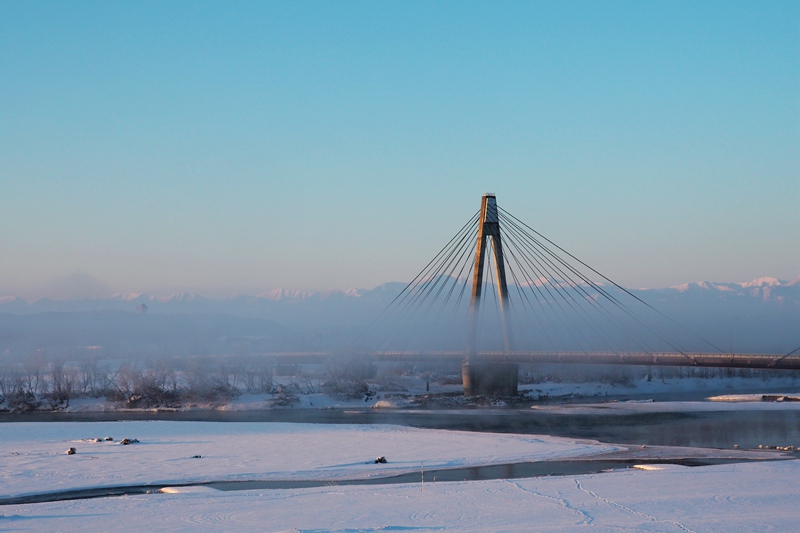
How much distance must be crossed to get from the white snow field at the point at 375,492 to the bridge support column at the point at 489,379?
92.5ft

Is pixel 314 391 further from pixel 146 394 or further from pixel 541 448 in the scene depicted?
pixel 541 448

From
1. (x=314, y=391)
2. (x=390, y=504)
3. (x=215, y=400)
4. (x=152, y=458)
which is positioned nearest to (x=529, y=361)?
(x=314, y=391)

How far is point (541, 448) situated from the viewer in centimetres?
3045

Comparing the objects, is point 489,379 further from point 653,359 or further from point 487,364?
point 653,359

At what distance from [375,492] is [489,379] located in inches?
1658

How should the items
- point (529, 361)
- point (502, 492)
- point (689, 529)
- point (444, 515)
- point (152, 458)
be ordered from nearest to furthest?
point (689, 529) → point (444, 515) → point (502, 492) → point (152, 458) → point (529, 361)

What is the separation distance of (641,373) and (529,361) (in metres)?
31.4

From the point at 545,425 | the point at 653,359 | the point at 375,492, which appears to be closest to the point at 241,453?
the point at 375,492

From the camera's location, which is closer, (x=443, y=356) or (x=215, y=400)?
(x=215, y=400)

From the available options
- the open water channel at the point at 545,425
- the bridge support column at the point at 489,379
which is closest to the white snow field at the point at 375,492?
the open water channel at the point at 545,425

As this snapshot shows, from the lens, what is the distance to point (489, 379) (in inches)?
2445

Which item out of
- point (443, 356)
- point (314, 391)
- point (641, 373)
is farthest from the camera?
point (641, 373)

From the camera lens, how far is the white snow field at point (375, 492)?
16.8m

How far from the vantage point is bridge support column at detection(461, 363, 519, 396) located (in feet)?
203
